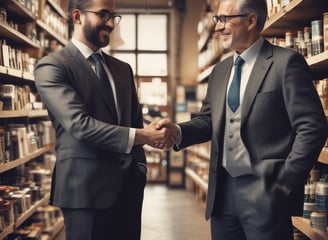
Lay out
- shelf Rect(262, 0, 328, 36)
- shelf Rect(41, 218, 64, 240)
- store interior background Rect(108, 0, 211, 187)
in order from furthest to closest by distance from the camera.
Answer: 1. store interior background Rect(108, 0, 211, 187)
2. shelf Rect(41, 218, 64, 240)
3. shelf Rect(262, 0, 328, 36)

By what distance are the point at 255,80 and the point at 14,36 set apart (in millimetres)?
2632

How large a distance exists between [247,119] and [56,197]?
101cm

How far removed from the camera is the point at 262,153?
8.58 feet

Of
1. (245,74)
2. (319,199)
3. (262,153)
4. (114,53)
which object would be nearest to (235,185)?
(262,153)

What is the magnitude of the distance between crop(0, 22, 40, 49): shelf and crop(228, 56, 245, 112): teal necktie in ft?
6.34

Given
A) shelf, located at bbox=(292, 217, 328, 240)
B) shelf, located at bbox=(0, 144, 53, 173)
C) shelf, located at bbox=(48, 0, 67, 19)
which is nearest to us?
shelf, located at bbox=(292, 217, 328, 240)

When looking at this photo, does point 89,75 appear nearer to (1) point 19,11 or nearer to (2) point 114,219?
(2) point 114,219

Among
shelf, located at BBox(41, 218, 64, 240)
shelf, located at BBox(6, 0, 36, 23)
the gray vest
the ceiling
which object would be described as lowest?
shelf, located at BBox(41, 218, 64, 240)

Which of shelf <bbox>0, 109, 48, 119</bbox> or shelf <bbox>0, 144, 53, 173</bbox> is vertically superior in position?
shelf <bbox>0, 109, 48, 119</bbox>

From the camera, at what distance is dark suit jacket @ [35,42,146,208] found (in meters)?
2.65

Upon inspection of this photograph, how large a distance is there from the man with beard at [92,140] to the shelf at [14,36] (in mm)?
1370

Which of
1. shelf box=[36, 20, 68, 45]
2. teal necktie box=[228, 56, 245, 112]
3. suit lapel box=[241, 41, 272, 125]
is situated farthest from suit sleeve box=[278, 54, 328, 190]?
shelf box=[36, 20, 68, 45]

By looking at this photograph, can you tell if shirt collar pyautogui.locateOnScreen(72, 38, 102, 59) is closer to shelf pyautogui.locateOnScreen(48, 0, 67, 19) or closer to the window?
shelf pyautogui.locateOnScreen(48, 0, 67, 19)

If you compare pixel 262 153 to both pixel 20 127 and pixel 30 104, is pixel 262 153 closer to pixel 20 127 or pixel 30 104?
pixel 20 127
